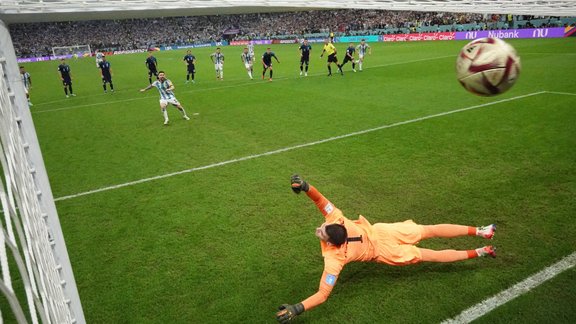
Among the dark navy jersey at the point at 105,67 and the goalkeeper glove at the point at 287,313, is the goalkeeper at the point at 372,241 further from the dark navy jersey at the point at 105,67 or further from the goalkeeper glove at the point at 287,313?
the dark navy jersey at the point at 105,67

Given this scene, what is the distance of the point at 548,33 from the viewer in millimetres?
28062

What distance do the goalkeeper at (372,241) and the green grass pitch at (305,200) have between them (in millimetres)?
281

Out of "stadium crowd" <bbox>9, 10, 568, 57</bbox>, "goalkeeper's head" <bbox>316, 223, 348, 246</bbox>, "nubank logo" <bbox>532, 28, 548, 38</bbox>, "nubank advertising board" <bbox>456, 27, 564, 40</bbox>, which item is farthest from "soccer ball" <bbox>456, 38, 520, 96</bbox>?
"stadium crowd" <bbox>9, 10, 568, 57</bbox>

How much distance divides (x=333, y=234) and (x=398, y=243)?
957mm

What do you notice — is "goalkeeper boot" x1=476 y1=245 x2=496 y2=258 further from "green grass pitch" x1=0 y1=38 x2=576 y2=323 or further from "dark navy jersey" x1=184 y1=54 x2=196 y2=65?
"dark navy jersey" x1=184 y1=54 x2=196 y2=65

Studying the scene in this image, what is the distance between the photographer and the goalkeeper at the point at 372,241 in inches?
153

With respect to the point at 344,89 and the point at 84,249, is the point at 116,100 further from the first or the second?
the point at 84,249

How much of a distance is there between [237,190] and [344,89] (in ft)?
32.9

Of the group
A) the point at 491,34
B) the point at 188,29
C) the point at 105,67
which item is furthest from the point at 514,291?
the point at 188,29

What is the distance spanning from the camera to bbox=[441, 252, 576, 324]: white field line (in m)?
3.76

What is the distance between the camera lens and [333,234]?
3848 millimetres

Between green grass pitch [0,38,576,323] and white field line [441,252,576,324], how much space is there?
79mm

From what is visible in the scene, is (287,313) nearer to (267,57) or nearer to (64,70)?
(267,57)

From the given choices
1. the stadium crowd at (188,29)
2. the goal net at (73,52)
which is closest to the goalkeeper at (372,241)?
the stadium crowd at (188,29)
